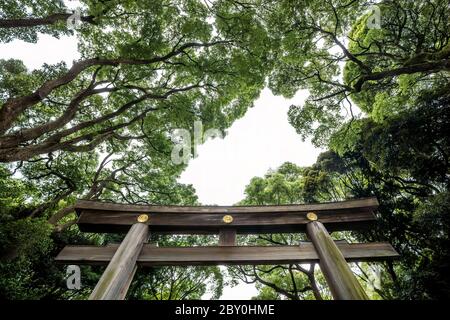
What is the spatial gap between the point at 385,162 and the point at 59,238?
14132 millimetres

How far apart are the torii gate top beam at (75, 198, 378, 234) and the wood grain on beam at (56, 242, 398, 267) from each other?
1.39ft

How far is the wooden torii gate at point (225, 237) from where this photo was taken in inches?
117

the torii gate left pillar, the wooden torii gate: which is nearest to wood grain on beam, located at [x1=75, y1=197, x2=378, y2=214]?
the wooden torii gate

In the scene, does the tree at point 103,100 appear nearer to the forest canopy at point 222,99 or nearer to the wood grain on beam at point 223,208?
the forest canopy at point 222,99

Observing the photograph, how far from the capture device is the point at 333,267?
2.95m

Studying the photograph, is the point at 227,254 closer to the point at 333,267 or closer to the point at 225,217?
the point at 225,217

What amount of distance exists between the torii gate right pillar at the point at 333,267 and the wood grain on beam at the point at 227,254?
6.5 inches

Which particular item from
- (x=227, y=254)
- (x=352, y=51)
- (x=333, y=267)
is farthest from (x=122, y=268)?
(x=352, y=51)

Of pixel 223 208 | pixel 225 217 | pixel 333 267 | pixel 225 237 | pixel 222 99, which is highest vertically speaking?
pixel 222 99

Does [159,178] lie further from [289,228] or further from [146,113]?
[289,228]

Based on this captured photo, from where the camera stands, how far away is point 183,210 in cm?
390

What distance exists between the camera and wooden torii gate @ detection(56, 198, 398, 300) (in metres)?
2.98

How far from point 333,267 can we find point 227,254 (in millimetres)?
1478

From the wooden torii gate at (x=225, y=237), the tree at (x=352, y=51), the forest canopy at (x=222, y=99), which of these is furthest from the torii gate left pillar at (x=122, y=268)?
the tree at (x=352, y=51)
